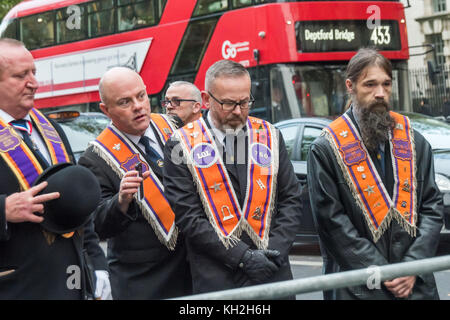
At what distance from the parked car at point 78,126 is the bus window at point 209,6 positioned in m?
4.68

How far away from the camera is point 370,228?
3.47 metres

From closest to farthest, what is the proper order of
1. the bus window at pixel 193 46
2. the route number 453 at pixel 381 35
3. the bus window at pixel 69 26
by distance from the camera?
1. the route number 453 at pixel 381 35
2. the bus window at pixel 193 46
3. the bus window at pixel 69 26

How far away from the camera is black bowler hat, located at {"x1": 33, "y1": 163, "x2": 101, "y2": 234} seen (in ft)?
9.42

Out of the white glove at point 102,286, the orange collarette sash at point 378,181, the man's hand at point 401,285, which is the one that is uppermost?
the orange collarette sash at point 378,181

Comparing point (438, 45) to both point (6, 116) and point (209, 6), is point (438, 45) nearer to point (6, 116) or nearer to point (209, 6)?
point (209, 6)

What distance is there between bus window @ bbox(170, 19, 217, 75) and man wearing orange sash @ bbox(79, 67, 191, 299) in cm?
1070

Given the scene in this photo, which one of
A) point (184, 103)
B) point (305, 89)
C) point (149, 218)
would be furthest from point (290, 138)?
point (149, 218)

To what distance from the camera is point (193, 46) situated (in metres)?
14.5

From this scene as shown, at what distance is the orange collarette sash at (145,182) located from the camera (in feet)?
11.8

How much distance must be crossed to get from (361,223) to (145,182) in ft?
3.55

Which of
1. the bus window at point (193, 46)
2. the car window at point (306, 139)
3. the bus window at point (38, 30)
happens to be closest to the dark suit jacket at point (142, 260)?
the car window at point (306, 139)

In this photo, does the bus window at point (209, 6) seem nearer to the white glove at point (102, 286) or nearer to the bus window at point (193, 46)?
the bus window at point (193, 46)

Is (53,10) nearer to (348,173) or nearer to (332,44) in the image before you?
(332,44)

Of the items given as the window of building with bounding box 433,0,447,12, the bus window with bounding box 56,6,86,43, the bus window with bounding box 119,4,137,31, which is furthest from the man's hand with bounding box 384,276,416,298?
the window of building with bounding box 433,0,447,12
